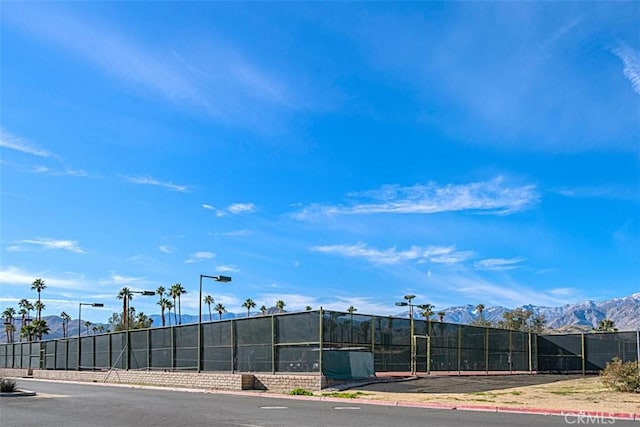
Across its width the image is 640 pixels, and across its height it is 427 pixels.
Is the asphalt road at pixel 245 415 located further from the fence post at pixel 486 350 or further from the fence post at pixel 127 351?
the fence post at pixel 486 350

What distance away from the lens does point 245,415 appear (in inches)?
709

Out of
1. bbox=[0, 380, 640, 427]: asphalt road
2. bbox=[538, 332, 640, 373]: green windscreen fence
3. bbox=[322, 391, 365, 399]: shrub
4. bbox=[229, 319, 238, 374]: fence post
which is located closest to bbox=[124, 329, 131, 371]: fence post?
bbox=[229, 319, 238, 374]: fence post

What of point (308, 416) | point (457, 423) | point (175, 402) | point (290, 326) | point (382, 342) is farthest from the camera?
point (382, 342)

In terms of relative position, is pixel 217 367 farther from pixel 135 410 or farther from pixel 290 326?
pixel 135 410

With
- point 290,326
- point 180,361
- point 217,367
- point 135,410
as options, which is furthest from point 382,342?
point 135,410

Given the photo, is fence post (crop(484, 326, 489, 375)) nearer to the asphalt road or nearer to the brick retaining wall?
the brick retaining wall

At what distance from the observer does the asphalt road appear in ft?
51.6

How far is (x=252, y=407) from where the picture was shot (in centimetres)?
2094

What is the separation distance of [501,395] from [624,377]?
462 cm

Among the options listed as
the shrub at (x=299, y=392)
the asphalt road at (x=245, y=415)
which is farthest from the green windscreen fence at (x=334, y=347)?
the asphalt road at (x=245, y=415)

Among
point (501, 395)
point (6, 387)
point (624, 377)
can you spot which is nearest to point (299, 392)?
point (501, 395)

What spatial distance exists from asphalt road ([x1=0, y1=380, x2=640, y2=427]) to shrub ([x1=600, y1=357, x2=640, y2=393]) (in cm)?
835

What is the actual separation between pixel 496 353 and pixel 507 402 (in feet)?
70.6

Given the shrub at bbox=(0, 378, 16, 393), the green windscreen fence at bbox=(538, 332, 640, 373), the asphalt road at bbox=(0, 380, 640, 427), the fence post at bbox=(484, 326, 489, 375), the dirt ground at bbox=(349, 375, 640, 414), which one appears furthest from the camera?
the green windscreen fence at bbox=(538, 332, 640, 373)
